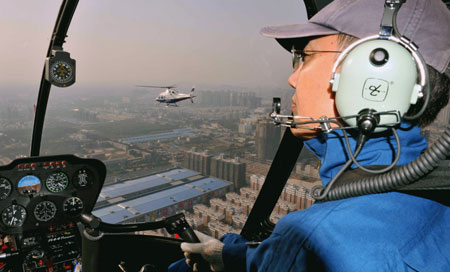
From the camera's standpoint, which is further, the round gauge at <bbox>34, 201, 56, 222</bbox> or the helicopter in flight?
the helicopter in flight

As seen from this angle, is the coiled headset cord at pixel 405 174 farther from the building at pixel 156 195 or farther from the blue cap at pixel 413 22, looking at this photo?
the building at pixel 156 195

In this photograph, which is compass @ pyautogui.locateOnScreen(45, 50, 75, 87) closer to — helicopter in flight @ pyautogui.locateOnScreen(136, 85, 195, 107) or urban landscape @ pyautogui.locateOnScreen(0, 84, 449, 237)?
urban landscape @ pyautogui.locateOnScreen(0, 84, 449, 237)

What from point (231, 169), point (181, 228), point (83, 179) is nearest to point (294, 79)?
point (181, 228)

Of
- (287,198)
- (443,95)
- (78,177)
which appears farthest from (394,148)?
(78,177)

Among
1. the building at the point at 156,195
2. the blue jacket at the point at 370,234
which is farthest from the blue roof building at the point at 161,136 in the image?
the blue jacket at the point at 370,234

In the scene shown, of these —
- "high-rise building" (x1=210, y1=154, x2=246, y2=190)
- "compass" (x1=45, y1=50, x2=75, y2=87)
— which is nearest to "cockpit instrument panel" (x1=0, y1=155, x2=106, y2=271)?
"compass" (x1=45, y1=50, x2=75, y2=87)
